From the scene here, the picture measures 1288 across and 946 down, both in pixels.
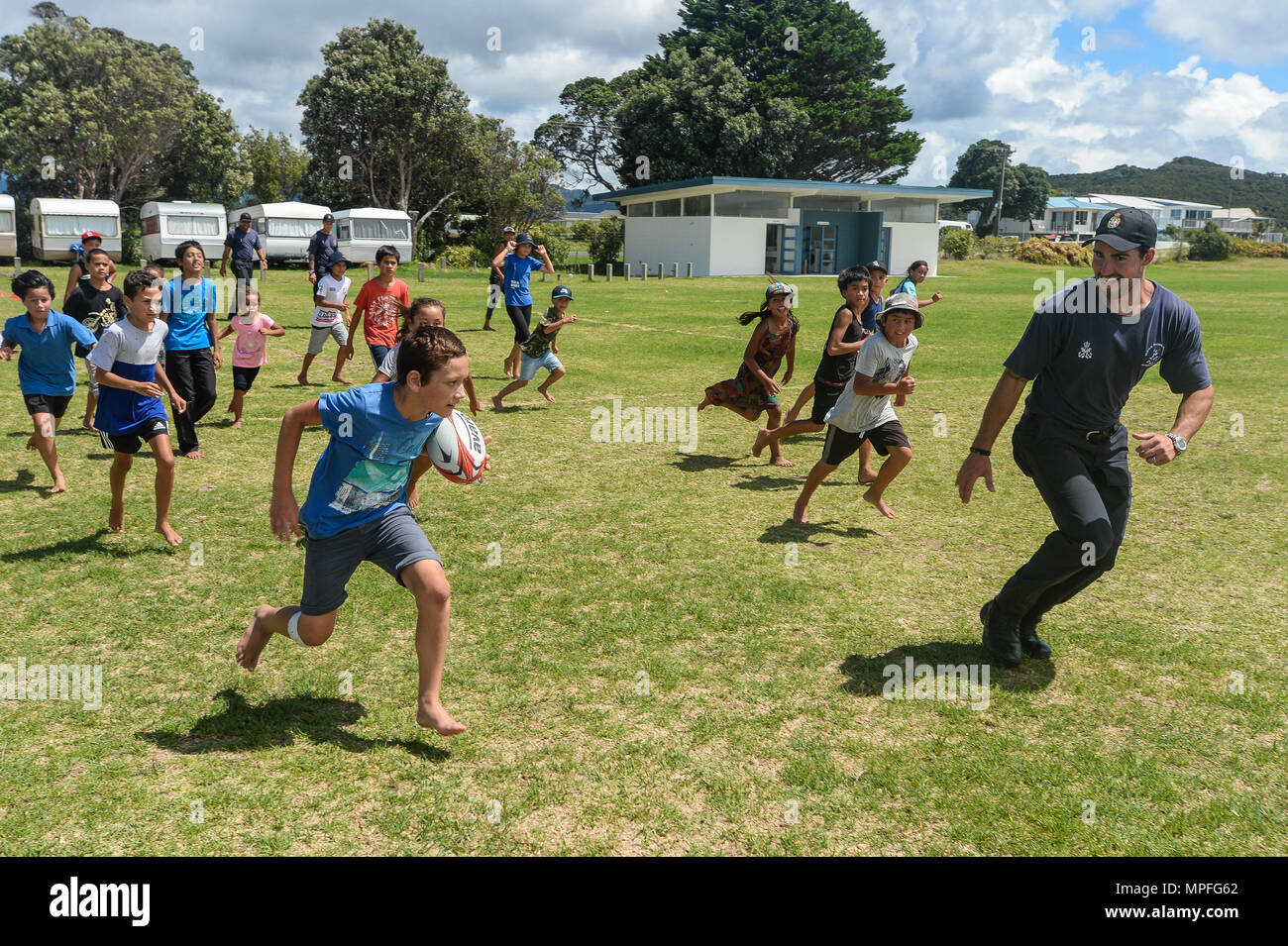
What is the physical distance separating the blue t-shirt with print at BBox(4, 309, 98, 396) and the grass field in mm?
876

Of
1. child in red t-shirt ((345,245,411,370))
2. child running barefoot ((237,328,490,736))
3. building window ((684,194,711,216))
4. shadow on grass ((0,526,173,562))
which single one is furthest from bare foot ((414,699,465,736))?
building window ((684,194,711,216))

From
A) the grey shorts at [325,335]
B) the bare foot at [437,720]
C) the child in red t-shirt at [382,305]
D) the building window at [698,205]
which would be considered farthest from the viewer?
the building window at [698,205]

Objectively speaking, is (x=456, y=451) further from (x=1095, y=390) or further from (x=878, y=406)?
(x=878, y=406)

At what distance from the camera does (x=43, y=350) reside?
777cm

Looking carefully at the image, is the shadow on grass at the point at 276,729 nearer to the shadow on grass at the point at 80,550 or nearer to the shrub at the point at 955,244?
the shadow on grass at the point at 80,550

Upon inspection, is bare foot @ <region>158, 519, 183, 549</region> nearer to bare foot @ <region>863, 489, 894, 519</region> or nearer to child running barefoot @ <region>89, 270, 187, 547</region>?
child running barefoot @ <region>89, 270, 187, 547</region>

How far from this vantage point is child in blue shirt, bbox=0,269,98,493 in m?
7.64

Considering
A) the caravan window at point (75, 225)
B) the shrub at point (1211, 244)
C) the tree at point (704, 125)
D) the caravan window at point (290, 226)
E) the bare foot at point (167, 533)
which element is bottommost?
the bare foot at point (167, 533)

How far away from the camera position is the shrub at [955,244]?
193ft

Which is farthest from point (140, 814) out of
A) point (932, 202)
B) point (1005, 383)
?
point (932, 202)

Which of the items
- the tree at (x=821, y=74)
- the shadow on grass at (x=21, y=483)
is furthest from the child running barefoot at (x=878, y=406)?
the tree at (x=821, y=74)

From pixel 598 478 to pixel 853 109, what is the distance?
57127 millimetres

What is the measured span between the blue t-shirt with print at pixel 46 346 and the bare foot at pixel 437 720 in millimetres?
5696

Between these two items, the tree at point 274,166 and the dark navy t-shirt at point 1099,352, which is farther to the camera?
the tree at point 274,166
